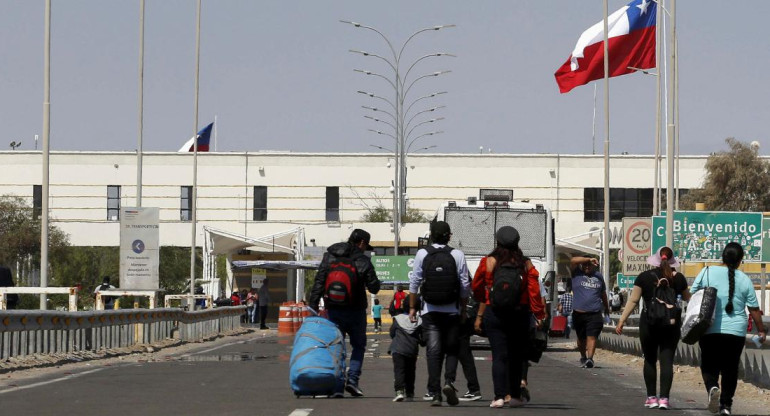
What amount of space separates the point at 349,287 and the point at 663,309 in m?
3.09

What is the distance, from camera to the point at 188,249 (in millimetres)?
86875

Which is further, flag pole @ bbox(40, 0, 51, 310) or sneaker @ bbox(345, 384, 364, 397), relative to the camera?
flag pole @ bbox(40, 0, 51, 310)

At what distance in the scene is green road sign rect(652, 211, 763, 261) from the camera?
3897 centimetres

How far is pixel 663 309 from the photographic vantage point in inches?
623

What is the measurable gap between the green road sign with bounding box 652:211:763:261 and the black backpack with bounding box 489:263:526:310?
24.2m

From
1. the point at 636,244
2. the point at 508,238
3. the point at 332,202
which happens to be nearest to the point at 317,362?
the point at 508,238

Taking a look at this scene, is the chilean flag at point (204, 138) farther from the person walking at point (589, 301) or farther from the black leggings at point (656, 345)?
the black leggings at point (656, 345)

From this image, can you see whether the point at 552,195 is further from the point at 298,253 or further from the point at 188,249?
the point at 298,253

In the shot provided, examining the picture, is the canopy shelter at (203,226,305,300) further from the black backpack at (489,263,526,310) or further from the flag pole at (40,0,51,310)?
the black backpack at (489,263,526,310)

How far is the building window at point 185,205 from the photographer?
9131 cm

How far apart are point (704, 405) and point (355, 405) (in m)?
3.97

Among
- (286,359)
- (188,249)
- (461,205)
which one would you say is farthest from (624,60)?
(188,249)

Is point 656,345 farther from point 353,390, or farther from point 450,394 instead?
point 353,390

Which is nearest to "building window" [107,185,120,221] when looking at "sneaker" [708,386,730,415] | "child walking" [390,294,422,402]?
"child walking" [390,294,422,402]
